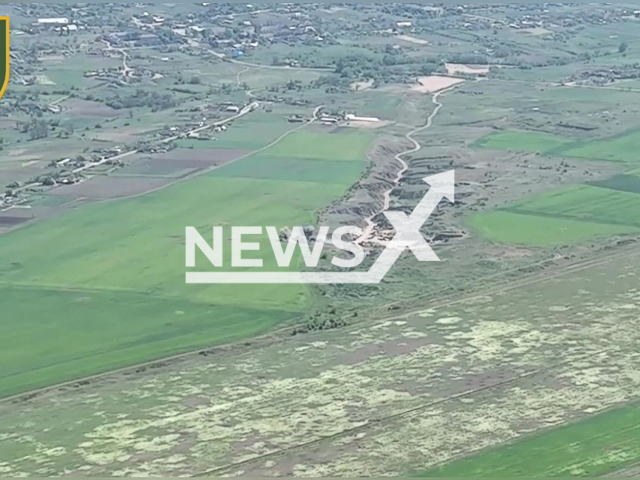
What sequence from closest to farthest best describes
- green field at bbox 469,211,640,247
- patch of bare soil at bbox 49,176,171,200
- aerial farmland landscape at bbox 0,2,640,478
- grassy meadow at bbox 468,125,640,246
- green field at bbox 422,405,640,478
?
green field at bbox 422,405,640,478 → aerial farmland landscape at bbox 0,2,640,478 → green field at bbox 469,211,640,247 → grassy meadow at bbox 468,125,640,246 → patch of bare soil at bbox 49,176,171,200

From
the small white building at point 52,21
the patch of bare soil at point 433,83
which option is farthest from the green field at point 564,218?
the small white building at point 52,21

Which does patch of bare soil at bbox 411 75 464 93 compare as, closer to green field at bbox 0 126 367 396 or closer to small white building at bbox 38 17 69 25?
green field at bbox 0 126 367 396

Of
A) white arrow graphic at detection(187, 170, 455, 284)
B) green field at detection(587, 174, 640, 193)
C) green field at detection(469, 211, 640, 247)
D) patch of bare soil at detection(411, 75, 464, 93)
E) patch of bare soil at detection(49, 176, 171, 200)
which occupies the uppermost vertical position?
patch of bare soil at detection(411, 75, 464, 93)

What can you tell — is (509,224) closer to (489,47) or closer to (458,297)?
(458,297)

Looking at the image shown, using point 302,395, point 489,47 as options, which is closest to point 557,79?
point 489,47

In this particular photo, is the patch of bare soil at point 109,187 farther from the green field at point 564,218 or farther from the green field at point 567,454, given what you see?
the green field at point 567,454

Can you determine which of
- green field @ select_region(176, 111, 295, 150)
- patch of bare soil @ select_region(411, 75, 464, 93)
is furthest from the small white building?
patch of bare soil @ select_region(411, 75, 464, 93)
